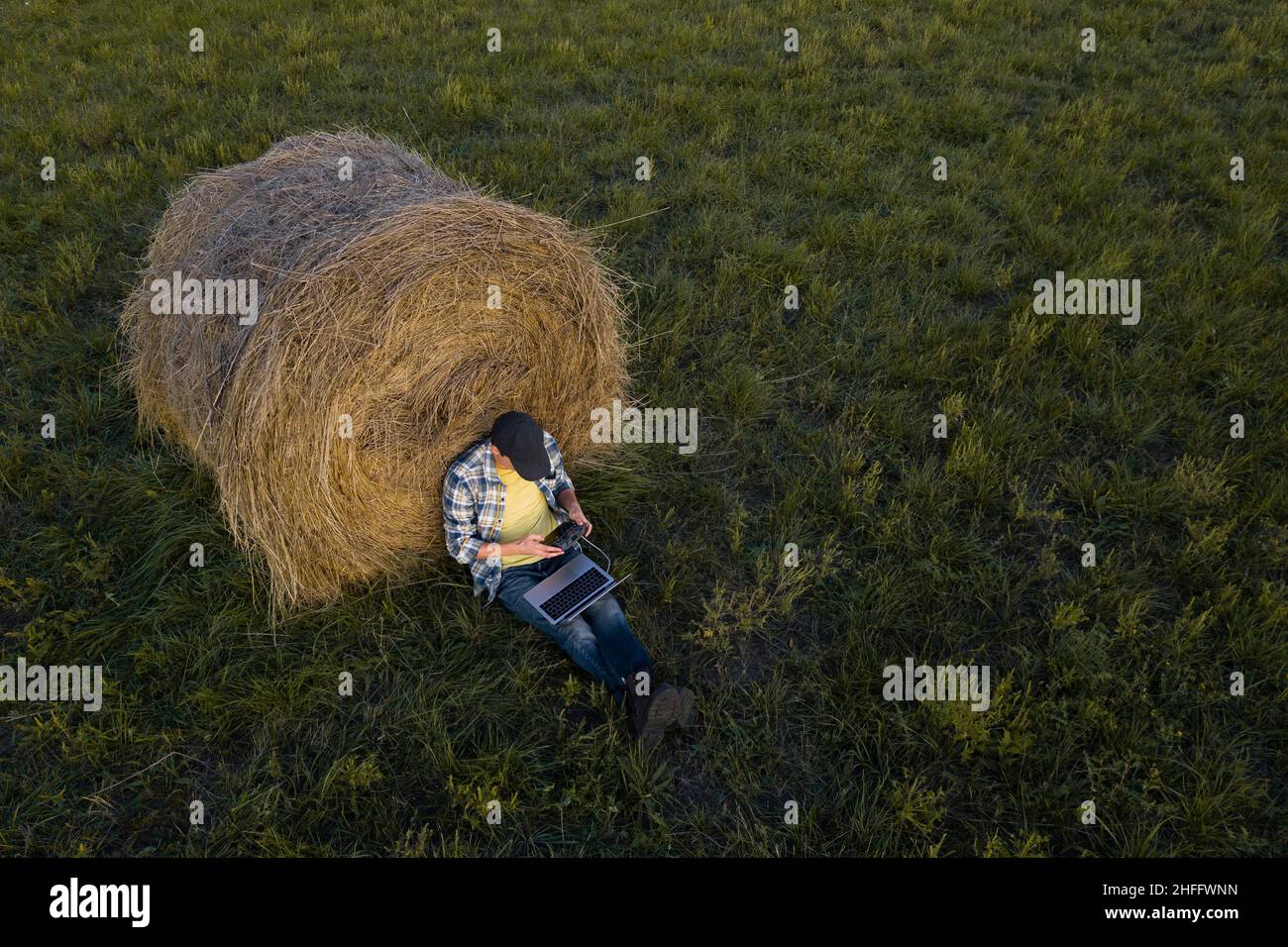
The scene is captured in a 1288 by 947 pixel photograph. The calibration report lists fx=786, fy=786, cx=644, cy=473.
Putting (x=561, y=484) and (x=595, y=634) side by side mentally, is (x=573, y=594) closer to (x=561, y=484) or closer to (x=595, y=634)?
(x=595, y=634)

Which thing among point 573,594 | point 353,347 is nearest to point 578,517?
point 573,594

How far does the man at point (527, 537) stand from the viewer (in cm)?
415

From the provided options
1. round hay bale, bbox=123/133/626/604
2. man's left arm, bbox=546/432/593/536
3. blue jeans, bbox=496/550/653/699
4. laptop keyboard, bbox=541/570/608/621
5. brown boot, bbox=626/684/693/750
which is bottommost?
brown boot, bbox=626/684/693/750

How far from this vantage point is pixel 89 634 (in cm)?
424

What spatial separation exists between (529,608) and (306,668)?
1186 millimetres

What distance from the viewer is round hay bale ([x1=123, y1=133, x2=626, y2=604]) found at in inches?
161

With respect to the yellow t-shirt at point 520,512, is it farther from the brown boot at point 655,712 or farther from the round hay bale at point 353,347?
the brown boot at point 655,712

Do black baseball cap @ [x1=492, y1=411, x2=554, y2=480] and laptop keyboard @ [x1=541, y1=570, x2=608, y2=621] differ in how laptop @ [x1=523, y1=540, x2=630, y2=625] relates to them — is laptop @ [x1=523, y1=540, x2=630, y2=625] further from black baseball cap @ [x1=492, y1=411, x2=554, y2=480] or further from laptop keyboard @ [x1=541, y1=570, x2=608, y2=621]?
black baseball cap @ [x1=492, y1=411, x2=554, y2=480]

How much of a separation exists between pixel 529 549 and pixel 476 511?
40 cm

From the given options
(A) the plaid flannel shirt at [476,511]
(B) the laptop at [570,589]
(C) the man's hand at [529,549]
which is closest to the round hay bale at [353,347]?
(A) the plaid flannel shirt at [476,511]

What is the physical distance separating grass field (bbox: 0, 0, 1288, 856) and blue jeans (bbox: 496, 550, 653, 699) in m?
0.14

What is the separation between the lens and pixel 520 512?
4664 mm

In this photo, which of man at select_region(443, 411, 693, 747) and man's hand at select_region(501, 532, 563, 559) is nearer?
man at select_region(443, 411, 693, 747)

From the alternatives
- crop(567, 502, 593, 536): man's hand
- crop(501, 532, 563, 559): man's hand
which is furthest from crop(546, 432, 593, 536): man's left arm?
crop(501, 532, 563, 559): man's hand
